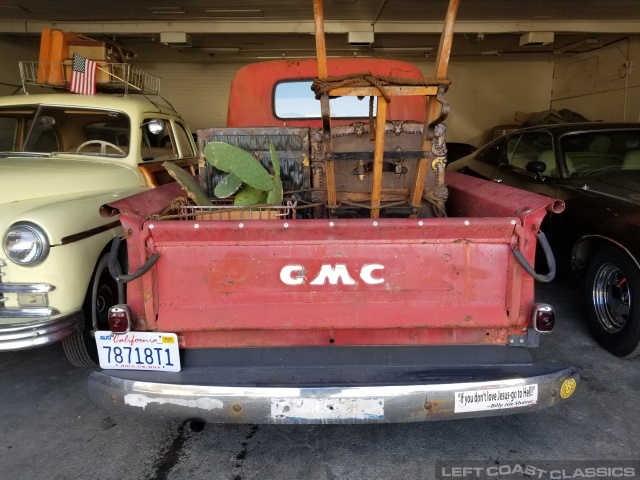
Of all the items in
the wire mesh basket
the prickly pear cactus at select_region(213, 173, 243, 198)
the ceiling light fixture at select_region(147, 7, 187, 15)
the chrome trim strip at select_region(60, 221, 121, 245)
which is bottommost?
the chrome trim strip at select_region(60, 221, 121, 245)

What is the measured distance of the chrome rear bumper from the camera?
224 cm

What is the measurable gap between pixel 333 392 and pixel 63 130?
3867 millimetres

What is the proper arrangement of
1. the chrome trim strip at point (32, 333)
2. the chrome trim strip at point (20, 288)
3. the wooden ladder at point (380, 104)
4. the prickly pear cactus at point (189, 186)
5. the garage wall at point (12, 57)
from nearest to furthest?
1. the wooden ladder at point (380, 104)
2. the chrome trim strip at point (32, 333)
3. the chrome trim strip at point (20, 288)
4. the prickly pear cactus at point (189, 186)
5. the garage wall at point (12, 57)

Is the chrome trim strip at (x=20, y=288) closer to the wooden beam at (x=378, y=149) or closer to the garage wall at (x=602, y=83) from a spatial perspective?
the wooden beam at (x=378, y=149)

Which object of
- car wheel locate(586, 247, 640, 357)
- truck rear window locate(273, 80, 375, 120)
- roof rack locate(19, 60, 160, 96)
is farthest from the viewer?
roof rack locate(19, 60, 160, 96)

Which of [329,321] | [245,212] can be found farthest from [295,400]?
[245,212]

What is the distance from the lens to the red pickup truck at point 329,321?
7.45 ft

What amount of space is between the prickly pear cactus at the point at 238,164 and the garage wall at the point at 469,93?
13917 millimetres

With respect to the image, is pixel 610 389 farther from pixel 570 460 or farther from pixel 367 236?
pixel 367 236

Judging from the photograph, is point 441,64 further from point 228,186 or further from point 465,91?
point 465,91

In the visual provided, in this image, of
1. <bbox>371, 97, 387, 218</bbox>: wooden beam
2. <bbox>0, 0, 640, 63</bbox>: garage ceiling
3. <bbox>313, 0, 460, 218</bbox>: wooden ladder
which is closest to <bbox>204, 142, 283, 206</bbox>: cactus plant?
<bbox>313, 0, 460, 218</bbox>: wooden ladder

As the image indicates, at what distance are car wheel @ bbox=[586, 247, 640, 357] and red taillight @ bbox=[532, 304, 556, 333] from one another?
5.12ft

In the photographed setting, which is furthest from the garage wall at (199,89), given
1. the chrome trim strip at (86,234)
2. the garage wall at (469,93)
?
the chrome trim strip at (86,234)

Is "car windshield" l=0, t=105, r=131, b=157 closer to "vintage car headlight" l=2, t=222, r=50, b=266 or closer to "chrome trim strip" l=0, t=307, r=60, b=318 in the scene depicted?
"vintage car headlight" l=2, t=222, r=50, b=266
